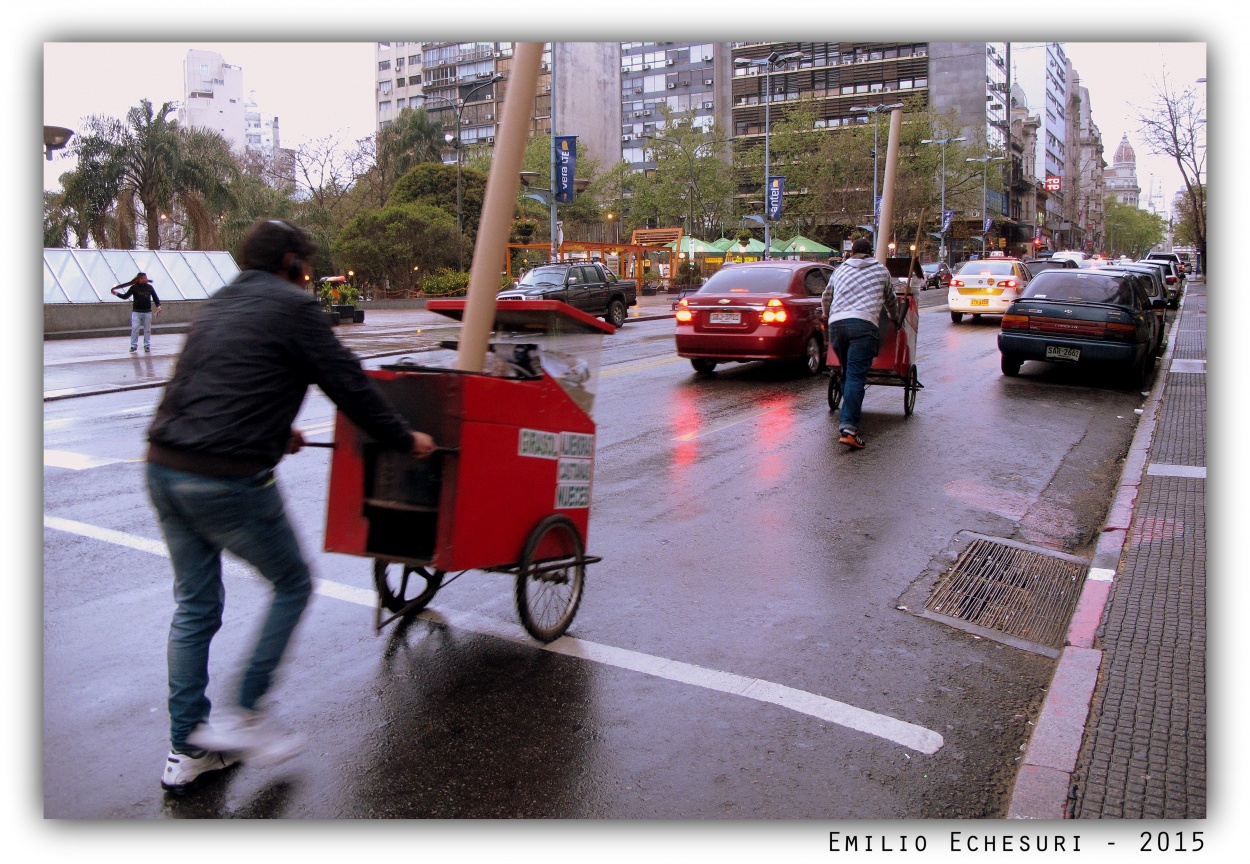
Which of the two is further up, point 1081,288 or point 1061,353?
point 1081,288

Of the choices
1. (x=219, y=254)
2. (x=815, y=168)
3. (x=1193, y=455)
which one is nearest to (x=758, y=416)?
(x=1193, y=455)

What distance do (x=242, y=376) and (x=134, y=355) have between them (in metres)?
18.8

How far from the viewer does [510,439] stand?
4.22m

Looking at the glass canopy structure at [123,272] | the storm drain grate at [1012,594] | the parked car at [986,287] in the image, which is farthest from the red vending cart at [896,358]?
the glass canopy structure at [123,272]

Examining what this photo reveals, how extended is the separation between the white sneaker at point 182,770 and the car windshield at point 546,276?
2292cm

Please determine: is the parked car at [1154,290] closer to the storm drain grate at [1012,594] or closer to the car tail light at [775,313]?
the car tail light at [775,313]

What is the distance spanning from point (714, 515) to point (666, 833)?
158 inches

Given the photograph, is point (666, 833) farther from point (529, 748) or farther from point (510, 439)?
point (510, 439)

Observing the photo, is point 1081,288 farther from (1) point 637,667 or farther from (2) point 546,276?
(2) point 546,276

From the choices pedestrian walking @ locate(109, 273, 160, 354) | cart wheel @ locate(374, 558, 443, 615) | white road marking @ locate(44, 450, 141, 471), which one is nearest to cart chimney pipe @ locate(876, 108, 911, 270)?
cart wheel @ locate(374, 558, 443, 615)

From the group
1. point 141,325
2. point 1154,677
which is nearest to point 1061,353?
point 1154,677

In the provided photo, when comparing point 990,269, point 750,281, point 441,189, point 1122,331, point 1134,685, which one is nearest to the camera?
point 1134,685

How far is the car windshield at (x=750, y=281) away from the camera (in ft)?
46.4

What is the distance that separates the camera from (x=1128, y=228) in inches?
4587
